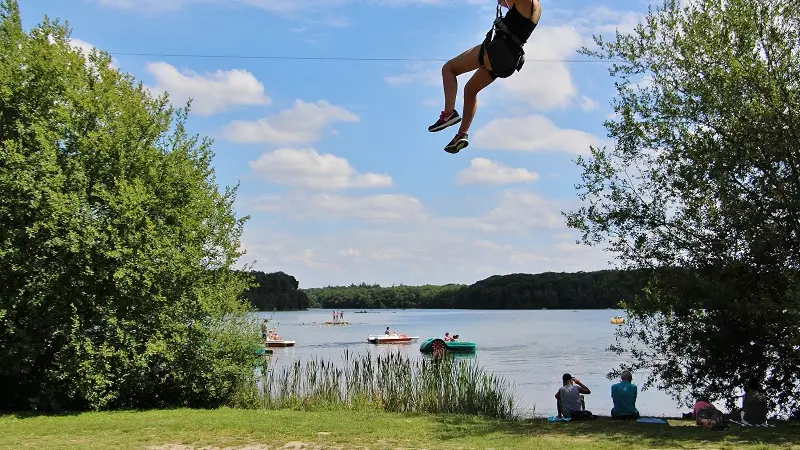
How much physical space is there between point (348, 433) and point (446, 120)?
8.31 meters

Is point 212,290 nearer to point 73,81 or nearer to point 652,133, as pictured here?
point 73,81

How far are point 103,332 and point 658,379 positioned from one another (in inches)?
514

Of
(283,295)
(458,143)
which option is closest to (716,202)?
(458,143)

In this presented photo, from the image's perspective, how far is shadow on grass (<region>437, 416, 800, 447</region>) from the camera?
1146 cm

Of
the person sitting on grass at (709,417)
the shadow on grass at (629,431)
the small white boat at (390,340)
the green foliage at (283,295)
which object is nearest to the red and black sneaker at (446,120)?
the shadow on grass at (629,431)

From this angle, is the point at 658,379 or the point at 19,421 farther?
the point at 658,379

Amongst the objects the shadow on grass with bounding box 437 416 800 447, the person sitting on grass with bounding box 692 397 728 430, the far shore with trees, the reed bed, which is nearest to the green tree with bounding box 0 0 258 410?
the reed bed

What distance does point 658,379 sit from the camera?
16.9 m

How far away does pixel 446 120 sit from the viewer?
5430 mm

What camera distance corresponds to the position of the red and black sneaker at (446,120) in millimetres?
5410

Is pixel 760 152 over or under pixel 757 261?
over

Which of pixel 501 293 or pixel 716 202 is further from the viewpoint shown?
pixel 501 293

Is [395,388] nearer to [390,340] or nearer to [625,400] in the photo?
[625,400]

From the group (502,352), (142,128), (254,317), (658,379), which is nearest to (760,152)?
(658,379)
